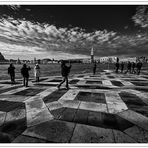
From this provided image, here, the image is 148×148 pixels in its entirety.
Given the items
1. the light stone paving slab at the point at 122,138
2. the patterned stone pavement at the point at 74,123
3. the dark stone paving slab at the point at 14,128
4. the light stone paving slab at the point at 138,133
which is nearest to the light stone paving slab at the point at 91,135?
the patterned stone pavement at the point at 74,123

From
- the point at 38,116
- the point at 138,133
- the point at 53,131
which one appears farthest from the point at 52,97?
the point at 138,133

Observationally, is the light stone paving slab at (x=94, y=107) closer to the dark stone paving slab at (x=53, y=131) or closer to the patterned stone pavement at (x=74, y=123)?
the patterned stone pavement at (x=74, y=123)

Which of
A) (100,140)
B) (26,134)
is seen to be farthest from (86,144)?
(26,134)

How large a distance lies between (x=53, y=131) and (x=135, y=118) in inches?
109

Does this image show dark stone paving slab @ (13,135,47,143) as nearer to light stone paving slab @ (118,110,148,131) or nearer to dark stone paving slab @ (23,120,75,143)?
dark stone paving slab @ (23,120,75,143)

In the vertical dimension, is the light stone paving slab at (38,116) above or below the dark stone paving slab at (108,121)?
below

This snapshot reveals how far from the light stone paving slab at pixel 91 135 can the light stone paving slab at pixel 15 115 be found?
7.00 feet

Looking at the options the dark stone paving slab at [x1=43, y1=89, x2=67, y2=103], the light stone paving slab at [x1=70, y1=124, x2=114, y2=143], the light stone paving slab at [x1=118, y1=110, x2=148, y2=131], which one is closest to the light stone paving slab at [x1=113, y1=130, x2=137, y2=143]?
the light stone paving slab at [x1=70, y1=124, x2=114, y2=143]

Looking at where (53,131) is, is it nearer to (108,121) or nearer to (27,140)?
(27,140)

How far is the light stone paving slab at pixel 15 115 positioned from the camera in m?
3.47

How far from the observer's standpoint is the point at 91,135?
8.46 feet

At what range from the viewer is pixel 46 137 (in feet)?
8.30

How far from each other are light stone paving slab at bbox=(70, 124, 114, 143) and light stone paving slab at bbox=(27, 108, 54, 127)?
1.20 meters
